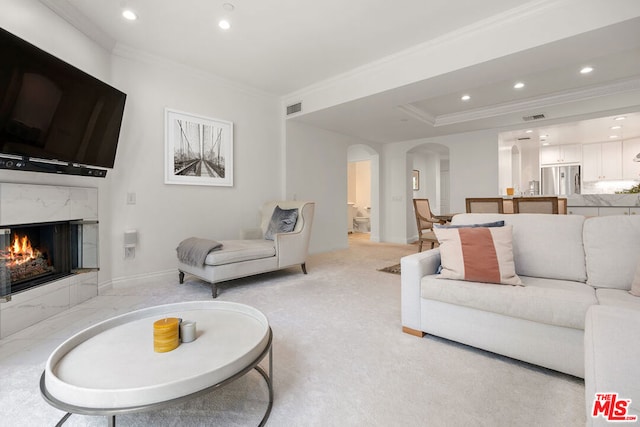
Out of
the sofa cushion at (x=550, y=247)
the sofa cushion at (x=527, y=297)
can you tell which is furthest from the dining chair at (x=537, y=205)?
the sofa cushion at (x=527, y=297)

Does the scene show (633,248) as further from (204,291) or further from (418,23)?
(204,291)

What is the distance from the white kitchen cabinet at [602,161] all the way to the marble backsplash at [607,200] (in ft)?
13.0

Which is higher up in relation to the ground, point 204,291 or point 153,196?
point 153,196

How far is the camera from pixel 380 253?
17.7 ft

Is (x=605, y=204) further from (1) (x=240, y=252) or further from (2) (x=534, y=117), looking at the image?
(1) (x=240, y=252)

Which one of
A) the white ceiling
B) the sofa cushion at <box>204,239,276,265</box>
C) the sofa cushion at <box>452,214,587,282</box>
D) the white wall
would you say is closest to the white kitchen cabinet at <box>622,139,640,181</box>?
the white ceiling

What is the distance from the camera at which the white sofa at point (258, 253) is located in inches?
116

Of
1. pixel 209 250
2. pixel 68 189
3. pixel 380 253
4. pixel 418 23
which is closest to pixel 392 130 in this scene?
pixel 380 253

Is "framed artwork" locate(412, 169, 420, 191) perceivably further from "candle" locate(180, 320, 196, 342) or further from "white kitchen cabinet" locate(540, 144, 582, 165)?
"candle" locate(180, 320, 196, 342)

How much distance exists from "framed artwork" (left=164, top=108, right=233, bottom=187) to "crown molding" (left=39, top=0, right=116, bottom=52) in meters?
0.84

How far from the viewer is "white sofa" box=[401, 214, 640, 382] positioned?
154 centimetres

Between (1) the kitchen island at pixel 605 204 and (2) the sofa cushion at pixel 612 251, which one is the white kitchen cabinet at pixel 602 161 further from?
(2) the sofa cushion at pixel 612 251

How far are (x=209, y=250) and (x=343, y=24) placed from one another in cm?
263

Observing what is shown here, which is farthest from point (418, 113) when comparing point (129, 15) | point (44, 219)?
point (44, 219)
